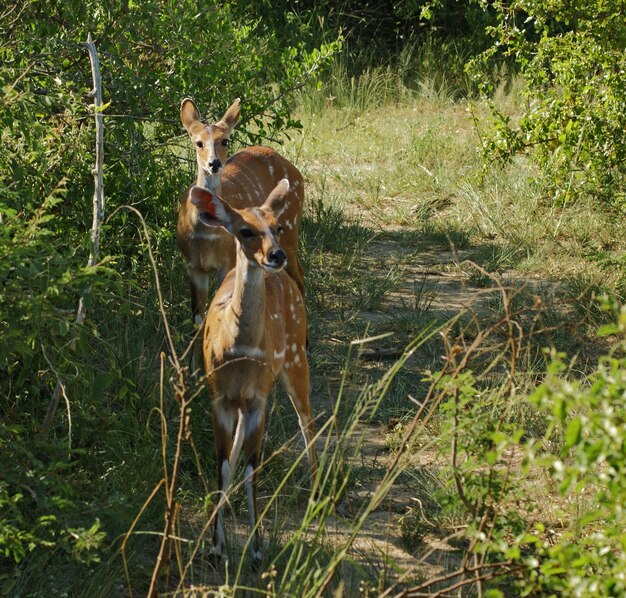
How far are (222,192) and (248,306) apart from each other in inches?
96.8

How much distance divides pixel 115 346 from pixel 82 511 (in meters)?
1.68

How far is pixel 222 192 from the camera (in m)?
6.84

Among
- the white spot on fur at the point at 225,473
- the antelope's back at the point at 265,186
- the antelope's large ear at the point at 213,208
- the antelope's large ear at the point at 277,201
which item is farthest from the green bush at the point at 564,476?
the antelope's back at the point at 265,186

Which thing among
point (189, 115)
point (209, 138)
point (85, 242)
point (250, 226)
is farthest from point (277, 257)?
point (189, 115)

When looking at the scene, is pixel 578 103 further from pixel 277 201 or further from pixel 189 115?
pixel 277 201

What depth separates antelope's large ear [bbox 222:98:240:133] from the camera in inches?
269

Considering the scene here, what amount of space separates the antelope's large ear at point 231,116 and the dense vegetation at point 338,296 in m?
0.21

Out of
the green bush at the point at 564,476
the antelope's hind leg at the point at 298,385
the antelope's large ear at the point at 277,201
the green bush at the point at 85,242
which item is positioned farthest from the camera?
the antelope's hind leg at the point at 298,385

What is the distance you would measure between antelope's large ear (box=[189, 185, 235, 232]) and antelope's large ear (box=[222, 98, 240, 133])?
7.59ft

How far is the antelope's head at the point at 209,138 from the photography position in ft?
21.8

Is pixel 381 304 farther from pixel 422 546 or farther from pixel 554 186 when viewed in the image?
pixel 422 546

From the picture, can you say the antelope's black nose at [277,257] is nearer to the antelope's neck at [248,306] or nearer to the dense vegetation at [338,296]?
the antelope's neck at [248,306]

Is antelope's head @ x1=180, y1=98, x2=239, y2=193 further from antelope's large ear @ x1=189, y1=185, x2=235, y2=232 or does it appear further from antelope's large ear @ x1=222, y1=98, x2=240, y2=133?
antelope's large ear @ x1=189, y1=185, x2=235, y2=232

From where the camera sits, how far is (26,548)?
388 cm
